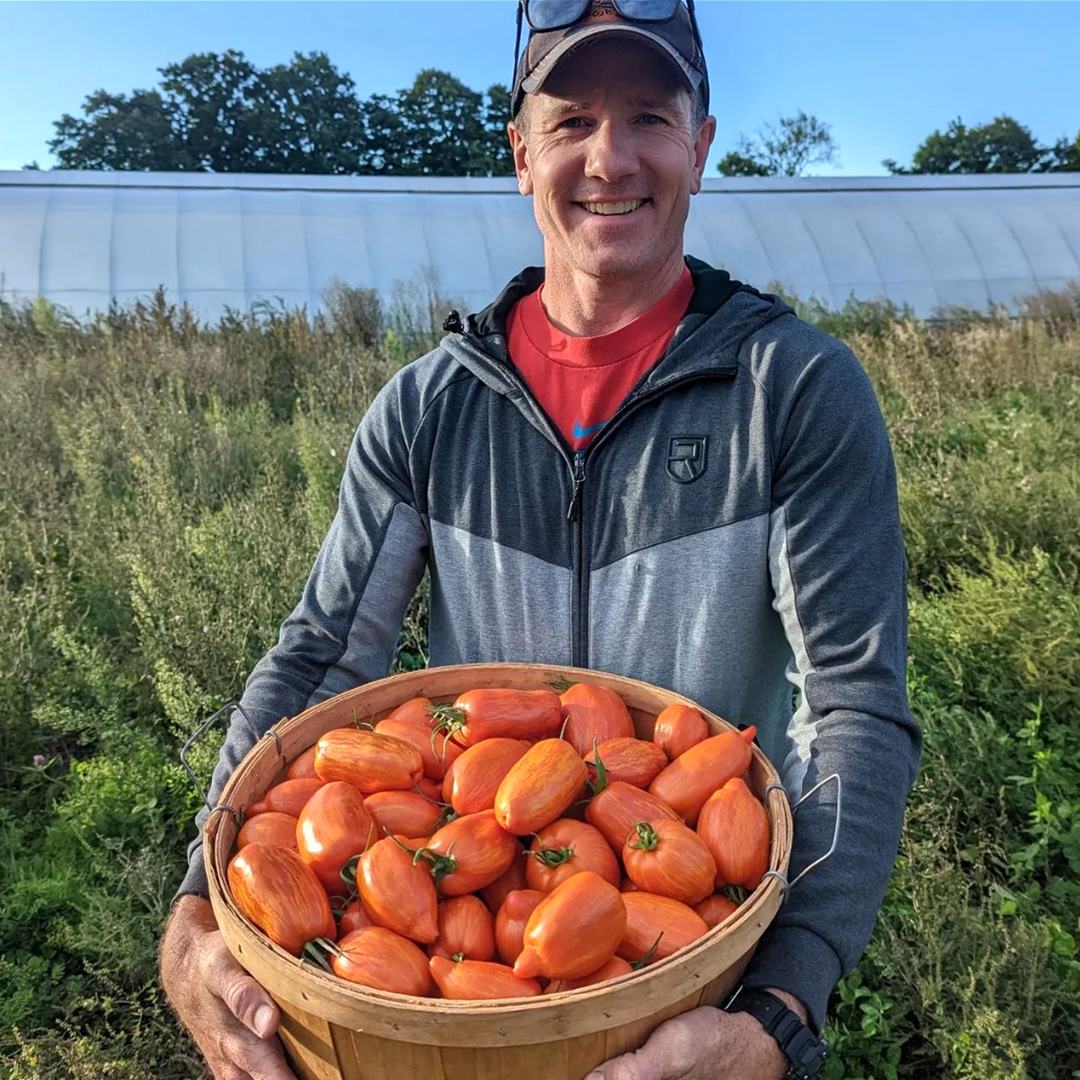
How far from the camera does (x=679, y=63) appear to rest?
1.68 m

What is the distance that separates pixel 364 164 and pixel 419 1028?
4702 cm

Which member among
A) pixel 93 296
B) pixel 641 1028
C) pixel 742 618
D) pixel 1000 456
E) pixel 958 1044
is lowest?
pixel 958 1044

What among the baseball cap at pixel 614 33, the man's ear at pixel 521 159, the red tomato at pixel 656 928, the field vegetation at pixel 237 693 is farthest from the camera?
the field vegetation at pixel 237 693

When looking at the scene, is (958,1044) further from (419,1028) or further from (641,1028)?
(419,1028)

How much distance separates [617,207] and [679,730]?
104 centimetres

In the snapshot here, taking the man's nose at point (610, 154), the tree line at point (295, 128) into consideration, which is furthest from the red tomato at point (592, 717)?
the tree line at point (295, 128)

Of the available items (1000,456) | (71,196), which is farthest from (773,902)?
(71,196)

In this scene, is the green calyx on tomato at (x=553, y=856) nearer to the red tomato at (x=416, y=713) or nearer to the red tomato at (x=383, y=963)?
the red tomato at (x=383, y=963)

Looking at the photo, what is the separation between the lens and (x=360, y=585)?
1813mm

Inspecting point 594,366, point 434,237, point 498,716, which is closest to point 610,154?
point 594,366

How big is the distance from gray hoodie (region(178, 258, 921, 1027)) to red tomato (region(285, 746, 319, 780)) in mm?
128

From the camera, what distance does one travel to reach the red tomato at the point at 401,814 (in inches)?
48.3

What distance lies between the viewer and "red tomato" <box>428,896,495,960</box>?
1077 millimetres

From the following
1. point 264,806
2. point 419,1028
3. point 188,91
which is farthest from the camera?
point 188,91
